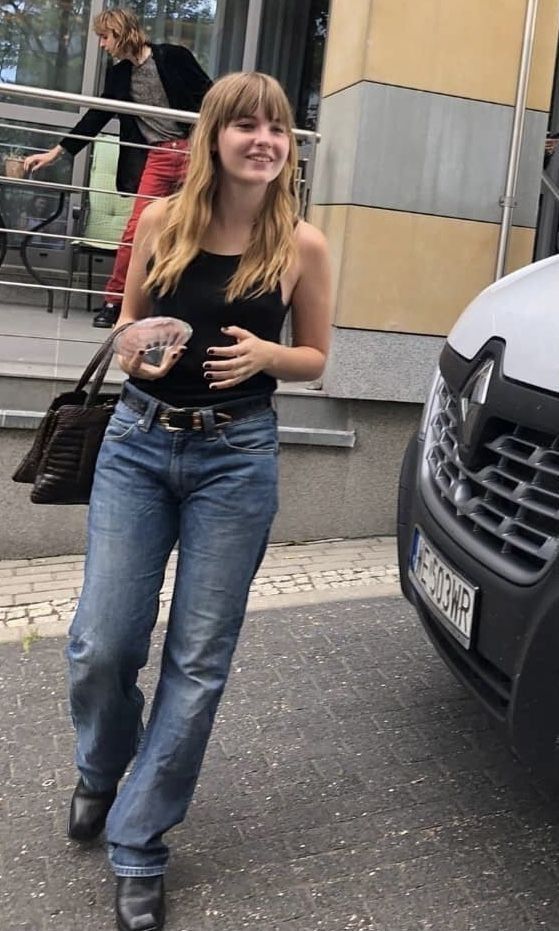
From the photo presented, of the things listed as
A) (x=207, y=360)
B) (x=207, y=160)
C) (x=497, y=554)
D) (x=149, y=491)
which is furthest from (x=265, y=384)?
(x=497, y=554)

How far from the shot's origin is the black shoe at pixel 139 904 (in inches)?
86.7

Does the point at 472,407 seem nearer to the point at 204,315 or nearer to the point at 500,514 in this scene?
the point at 500,514

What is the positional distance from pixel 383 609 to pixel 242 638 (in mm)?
718

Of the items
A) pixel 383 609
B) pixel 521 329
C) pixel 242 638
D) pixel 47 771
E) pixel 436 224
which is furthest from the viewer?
pixel 436 224

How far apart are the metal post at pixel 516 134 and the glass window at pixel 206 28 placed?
4870 mm

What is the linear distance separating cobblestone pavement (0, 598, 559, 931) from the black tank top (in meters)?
1.12

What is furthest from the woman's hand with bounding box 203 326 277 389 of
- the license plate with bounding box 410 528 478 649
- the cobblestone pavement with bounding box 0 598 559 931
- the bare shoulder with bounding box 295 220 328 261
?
the cobblestone pavement with bounding box 0 598 559 931

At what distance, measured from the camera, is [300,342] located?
2.36m

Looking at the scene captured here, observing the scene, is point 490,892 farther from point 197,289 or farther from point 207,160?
point 207,160

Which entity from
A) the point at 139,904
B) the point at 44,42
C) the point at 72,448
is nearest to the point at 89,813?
the point at 139,904

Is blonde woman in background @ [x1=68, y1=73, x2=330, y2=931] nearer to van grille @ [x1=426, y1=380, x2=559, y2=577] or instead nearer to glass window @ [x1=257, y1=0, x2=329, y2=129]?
van grille @ [x1=426, y1=380, x2=559, y2=577]

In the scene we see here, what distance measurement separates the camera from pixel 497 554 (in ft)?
7.32

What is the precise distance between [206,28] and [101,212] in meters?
3.59

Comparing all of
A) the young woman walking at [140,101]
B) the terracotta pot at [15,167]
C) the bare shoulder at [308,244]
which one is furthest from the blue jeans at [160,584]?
the terracotta pot at [15,167]
